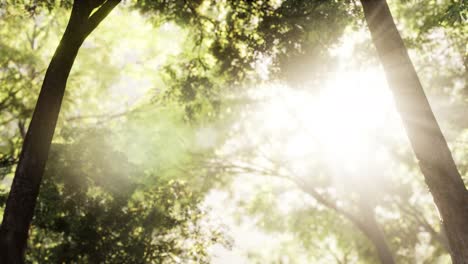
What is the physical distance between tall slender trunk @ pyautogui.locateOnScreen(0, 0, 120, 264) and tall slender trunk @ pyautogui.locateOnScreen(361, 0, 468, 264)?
14.1ft

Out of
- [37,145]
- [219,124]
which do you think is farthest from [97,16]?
[219,124]

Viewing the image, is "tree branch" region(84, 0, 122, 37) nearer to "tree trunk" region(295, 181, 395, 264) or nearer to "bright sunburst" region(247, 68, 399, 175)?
"bright sunburst" region(247, 68, 399, 175)

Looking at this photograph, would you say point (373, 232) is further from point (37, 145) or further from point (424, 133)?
point (37, 145)

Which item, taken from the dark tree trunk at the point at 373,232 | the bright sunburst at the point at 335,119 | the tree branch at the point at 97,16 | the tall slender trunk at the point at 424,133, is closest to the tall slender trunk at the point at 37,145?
the tree branch at the point at 97,16

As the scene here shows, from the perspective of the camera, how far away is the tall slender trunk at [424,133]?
4770 mm

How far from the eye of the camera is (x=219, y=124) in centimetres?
1747

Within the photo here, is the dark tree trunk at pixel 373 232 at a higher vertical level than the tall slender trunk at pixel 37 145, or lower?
higher

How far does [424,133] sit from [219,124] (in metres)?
12.7

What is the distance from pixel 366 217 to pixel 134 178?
8686 millimetres

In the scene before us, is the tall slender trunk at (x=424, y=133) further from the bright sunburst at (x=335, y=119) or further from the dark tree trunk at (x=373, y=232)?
the dark tree trunk at (x=373, y=232)

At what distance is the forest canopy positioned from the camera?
216 inches

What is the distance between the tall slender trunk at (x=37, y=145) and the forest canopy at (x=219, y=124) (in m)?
0.02

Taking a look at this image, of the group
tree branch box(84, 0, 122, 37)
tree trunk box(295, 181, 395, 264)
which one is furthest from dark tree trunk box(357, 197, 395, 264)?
tree branch box(84, 0, 122, 37)

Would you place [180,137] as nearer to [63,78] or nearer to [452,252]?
[63,78]
